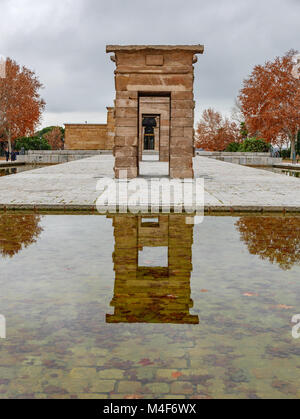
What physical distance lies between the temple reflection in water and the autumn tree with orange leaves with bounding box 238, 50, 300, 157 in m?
35.8

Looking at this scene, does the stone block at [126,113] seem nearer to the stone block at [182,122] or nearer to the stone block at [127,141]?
the stone block at [127,141]

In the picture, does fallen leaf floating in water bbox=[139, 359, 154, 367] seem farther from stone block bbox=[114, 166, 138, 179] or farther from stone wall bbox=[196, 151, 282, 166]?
stone wall bbox=[196, 151, 282, 166]

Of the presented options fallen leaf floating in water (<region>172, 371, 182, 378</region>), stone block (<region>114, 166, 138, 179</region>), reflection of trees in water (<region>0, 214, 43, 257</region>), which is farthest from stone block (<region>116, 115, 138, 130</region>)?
fallen leaf floating in water (<region>172, 371, 182, 378</region>)

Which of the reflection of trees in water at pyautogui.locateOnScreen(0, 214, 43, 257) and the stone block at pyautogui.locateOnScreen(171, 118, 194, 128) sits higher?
the stone block at pyautogui.locateOnScreen(171, 118, 194, 128)

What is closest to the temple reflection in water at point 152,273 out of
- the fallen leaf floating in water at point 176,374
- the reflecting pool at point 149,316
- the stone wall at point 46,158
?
the reflecting pool at point 149,316

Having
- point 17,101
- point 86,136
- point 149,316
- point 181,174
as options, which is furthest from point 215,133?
point 149,316

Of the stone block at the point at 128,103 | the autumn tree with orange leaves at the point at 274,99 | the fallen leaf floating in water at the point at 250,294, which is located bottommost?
the fallen leaf floating in water at the point at 250,294

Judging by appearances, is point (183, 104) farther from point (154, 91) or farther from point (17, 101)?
point (17, 101)

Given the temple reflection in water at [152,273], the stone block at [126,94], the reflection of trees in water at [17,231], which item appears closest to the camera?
the temple reflection in water at [152,273]

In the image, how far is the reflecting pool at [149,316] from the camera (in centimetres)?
261

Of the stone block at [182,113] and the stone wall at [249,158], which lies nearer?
the stone block at [182,113]

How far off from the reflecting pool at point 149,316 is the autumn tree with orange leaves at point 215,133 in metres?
61.7

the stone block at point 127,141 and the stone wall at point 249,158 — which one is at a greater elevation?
the stone block at point 127,141

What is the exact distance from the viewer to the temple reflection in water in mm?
3608
